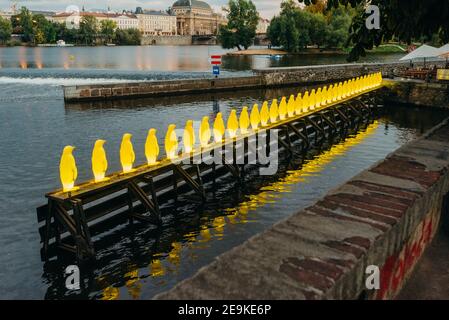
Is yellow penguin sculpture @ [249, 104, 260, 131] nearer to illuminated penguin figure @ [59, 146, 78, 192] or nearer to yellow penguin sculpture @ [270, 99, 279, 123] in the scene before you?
yellow penguin sculpture @ [270, 99, 279, 123]

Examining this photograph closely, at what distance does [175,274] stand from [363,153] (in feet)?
41.2

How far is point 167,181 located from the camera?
1177 centimetres

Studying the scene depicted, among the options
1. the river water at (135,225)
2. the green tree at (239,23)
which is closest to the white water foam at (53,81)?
the river water at (135,225)

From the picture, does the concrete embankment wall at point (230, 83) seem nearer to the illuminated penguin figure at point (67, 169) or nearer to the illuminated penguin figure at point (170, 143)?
the illuminated penguin figure at point (170, 143)

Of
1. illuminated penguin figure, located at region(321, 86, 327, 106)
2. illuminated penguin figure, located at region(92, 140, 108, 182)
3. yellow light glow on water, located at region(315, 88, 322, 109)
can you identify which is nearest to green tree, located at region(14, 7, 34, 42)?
illuminated penguin figure, located at region(321, 86, 327, 106)

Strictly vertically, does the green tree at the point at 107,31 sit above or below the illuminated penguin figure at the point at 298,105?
above

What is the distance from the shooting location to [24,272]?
27.7 feet

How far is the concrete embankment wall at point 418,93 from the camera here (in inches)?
1190

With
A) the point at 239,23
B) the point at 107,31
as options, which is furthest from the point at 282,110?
the point at 107,31

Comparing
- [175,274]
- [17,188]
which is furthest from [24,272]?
[17,188]

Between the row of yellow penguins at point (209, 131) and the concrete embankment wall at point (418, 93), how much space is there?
234 inches

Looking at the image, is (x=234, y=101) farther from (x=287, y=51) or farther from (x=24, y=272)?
(x=287, y=51)

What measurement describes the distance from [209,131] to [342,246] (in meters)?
9.25
